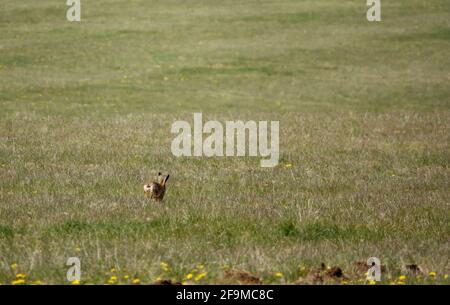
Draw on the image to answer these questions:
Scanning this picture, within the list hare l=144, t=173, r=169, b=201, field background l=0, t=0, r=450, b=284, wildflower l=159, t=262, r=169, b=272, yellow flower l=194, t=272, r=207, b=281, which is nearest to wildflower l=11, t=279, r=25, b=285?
field background l=0, t=0, r=450, b=284

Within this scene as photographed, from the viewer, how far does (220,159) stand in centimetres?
1738

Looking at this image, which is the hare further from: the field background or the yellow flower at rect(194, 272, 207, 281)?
the yellow flower at rect(194, 272, 207, 281)

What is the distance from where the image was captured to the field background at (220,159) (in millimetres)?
8883

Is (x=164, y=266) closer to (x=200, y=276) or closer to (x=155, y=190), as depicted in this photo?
(x=200, y=276)

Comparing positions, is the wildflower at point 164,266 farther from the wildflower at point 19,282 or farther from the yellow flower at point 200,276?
the wildflower at point 19,282

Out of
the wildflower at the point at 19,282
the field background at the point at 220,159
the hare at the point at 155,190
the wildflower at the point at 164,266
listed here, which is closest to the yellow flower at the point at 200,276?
the field background at the point at 220,159

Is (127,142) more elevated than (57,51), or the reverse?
(57,51)

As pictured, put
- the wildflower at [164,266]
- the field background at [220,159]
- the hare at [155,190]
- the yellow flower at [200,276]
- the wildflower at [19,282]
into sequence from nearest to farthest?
the wildflower at [19,282] → the yellow flower at [200,276] → the wildflower at [164,266] → the field background at [220,159] → the hare at [155,190]

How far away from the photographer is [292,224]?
1037 cm

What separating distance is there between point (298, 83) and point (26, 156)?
2524 cm

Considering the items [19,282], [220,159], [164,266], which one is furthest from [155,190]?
[220,159]

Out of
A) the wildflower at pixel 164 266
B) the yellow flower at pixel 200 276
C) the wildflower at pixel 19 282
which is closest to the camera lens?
the wildflower at pixel 19 282

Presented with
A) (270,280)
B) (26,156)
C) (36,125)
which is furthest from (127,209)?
(36,125)

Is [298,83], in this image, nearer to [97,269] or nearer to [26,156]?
[26,156]
